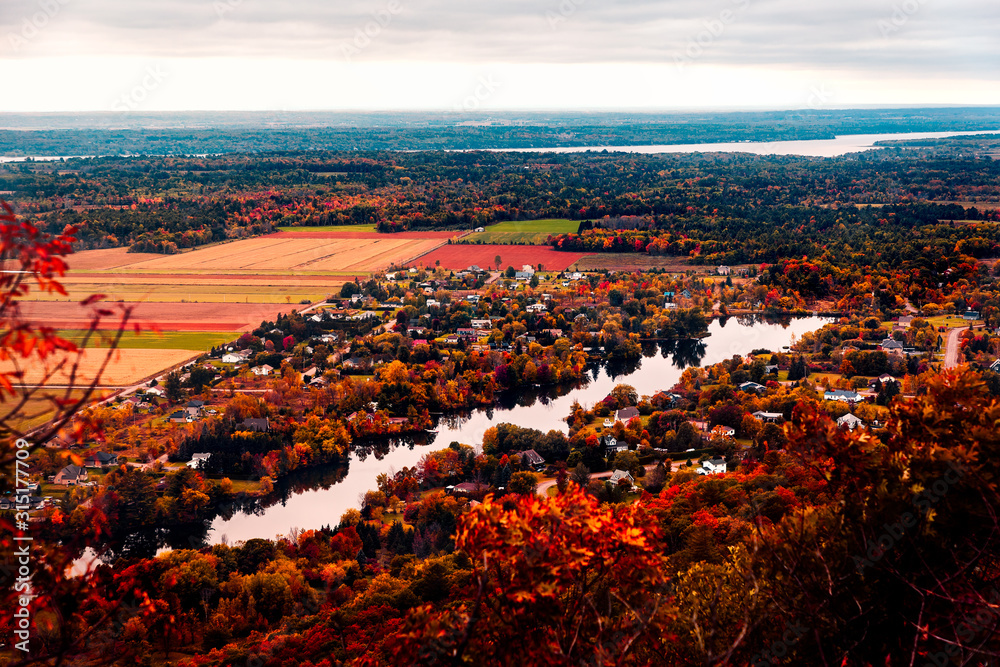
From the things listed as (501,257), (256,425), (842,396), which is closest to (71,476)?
(256,425)

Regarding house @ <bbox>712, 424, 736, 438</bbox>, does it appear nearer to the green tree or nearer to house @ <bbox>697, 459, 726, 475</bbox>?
house @ <bbox>697, 459, 726, 475</bbox>

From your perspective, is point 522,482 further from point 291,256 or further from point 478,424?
point 291,256

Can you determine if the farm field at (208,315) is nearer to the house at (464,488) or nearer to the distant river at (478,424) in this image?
the distant river at (478,424)

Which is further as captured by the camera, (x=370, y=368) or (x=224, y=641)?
(x=370, y=368)

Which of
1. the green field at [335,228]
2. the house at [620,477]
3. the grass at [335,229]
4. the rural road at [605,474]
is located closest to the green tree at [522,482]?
the rural road at [605,474]

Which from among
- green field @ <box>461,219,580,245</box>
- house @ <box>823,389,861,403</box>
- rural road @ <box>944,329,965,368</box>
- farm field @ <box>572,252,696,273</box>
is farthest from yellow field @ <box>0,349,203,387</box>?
green field @ <box>461,219,580,245</box>

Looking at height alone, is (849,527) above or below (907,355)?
above

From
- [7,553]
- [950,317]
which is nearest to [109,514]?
[7,553]

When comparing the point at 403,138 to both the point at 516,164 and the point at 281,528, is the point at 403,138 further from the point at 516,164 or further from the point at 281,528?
the point at 281,528
